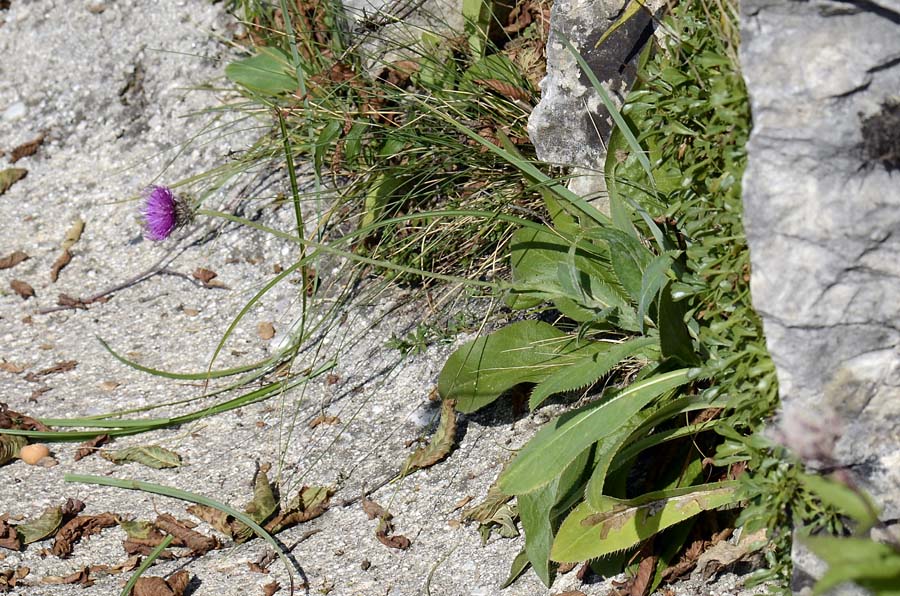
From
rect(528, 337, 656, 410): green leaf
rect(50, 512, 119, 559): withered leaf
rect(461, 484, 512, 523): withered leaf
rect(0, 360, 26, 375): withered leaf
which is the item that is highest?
Result: rect(528, 337, 656, 410): green leaf

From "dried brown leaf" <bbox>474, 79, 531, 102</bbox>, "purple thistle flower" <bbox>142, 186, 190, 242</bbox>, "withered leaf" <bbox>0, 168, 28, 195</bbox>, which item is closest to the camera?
Answer: "purple thistle flower" <bbox>142, 186, 190, 242</bbox>

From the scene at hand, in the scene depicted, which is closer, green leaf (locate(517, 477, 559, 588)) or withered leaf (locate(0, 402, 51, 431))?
green leaf (locate(517, 477, 559, 588))

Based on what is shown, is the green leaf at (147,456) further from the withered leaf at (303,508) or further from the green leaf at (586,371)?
the green leaf at (586,371)

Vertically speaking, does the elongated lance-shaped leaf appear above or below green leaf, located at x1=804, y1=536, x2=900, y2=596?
below

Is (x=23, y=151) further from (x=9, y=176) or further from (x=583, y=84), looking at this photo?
(x=583, y=84)

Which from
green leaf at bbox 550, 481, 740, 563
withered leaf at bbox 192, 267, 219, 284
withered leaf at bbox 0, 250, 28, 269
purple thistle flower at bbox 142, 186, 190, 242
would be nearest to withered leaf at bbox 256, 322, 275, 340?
withered leaf at bbox 192, 267, 219, 284

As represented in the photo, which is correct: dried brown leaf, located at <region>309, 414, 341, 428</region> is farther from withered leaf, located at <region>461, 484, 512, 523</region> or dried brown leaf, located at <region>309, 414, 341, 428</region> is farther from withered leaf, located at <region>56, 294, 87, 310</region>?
withered leaf, located at <region>56, 294, 87, 310</region>

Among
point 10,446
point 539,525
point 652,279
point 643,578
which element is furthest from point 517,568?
point 10,446
